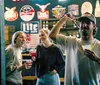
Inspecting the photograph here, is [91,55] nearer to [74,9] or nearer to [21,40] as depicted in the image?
[74,9]

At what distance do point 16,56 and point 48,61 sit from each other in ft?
1.22

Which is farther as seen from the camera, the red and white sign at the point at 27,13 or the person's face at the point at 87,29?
the red and white sign at the point at 27,13

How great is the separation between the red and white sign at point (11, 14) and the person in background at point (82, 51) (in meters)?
0.47

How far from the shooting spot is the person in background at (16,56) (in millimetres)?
2834

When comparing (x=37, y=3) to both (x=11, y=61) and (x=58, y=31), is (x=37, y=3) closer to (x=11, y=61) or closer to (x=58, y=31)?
(x=58, y=31)

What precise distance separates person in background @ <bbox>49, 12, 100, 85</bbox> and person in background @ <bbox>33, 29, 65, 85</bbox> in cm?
8

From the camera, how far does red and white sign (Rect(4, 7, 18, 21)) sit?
9.29 feet

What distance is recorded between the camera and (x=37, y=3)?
281 centimetres

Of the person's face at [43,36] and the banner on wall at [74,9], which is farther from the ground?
the banner on wall at [74,9]

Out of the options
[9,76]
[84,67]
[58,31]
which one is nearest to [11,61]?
[9,76]

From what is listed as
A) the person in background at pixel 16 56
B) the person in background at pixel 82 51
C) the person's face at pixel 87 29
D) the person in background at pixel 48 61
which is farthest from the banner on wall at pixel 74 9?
the person in background at pixel 16 56

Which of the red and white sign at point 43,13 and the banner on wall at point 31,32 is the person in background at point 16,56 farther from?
the red and white sign at point 43,13

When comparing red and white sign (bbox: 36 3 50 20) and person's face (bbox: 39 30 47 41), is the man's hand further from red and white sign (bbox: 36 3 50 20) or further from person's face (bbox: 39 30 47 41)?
red and white sign (bbox: 36 3 50 20)

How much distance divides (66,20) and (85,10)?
9.3 inches
